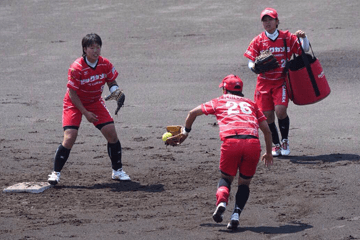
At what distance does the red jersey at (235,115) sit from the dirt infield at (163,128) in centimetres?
A: 89

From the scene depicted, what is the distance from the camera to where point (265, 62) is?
8391mm

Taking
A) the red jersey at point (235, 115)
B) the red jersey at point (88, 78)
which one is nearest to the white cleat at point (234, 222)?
the red jersey at point (235, 115)

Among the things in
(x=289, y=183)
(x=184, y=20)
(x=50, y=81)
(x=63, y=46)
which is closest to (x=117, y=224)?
(x=289, y=183)

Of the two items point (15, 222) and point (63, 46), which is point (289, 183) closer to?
point (15, 222)

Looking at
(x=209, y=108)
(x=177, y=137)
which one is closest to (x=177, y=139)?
(x=177, y=137)

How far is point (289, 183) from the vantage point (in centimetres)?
757

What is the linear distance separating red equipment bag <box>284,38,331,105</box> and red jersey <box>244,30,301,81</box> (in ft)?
0.33

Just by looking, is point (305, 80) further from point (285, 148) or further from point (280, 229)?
point (280, 229)

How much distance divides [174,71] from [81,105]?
658 centimetres

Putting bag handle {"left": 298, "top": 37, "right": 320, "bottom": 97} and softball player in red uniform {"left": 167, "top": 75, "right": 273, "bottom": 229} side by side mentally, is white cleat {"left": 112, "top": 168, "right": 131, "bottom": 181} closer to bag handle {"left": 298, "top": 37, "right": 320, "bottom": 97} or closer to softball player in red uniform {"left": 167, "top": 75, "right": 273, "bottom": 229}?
softball player in red uniform {"left": 167, "top": 75, "right": 273, "bottom": 229}

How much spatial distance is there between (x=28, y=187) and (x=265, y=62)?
11.1 feet

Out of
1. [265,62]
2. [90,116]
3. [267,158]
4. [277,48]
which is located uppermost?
[277,48]

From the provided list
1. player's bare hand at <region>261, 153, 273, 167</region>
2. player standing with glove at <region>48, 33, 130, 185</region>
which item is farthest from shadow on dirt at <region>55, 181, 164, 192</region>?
player's bare hand at <region>261, 153, 273, 167</region>

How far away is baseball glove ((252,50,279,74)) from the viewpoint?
27.5ft
